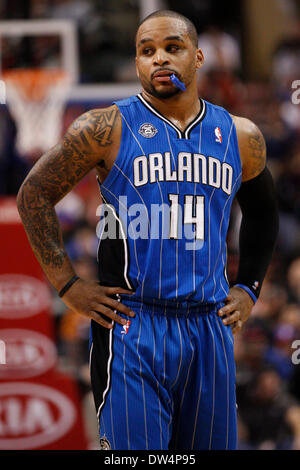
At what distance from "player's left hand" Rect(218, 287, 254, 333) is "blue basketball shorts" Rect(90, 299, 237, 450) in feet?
0.24

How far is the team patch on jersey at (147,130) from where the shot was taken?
128 inches

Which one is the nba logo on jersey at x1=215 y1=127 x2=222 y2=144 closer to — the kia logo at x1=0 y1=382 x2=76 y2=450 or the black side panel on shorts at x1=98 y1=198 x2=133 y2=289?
the black side panel on shorts at x1=98 y1=198 x2=133 y2=289

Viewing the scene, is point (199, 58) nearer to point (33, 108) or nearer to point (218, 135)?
point (218, 135)

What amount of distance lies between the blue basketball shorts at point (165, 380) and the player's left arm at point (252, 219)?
1.00 feet

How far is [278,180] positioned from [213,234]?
23.1ft

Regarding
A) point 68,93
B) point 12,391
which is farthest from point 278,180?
point 12,391

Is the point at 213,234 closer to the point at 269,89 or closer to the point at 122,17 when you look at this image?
the point at 269,89

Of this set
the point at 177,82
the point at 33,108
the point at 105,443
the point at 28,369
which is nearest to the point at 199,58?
the point at 177,82

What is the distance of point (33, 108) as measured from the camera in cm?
952

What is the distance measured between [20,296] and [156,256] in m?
3.73

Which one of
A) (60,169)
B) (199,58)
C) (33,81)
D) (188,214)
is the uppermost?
(33,81)

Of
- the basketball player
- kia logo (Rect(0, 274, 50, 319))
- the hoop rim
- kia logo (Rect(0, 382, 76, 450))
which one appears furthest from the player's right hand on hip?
the hoop rim

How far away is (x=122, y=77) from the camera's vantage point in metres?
11.8

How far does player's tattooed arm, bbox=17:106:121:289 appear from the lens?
3213 mm
